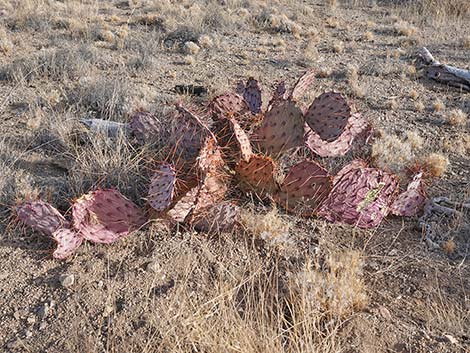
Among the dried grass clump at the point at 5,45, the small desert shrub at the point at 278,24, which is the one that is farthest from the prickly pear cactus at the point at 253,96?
the small desert shrub at the point at 278,24

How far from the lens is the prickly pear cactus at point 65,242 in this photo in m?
3.86

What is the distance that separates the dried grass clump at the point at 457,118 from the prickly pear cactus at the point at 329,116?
8.24 feet

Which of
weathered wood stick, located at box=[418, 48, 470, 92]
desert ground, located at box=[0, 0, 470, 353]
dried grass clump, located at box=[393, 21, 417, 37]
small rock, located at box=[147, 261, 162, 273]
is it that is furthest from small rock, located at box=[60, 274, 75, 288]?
dried grass clump, located at box=[393, 21, 417, 37]

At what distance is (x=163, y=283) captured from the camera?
3795 mm

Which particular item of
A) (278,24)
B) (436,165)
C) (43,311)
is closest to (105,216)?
(43,311)

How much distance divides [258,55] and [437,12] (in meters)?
5.37

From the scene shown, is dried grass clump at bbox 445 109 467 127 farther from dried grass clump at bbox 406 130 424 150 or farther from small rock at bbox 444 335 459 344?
small rock at bbox 444 335 459 344

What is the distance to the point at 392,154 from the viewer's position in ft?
18.1

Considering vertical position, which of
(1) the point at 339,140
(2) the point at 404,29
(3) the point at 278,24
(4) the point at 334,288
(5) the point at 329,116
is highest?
(5) the point at 329,116

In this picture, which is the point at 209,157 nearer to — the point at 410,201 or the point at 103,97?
the point at 410,201

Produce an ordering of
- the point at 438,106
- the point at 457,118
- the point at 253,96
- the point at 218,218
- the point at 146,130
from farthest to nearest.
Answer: the point at 438,106 → the point at 457,118 → the point at 253,96 → the point at 146,130 → the point at 218,218

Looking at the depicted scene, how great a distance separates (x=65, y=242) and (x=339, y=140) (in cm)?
275

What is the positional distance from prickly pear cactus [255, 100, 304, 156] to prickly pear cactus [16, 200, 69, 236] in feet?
6.37

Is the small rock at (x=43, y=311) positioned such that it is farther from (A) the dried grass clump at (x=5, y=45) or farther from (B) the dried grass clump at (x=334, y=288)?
(A) the dried grass clump at (x=5, y=45)
